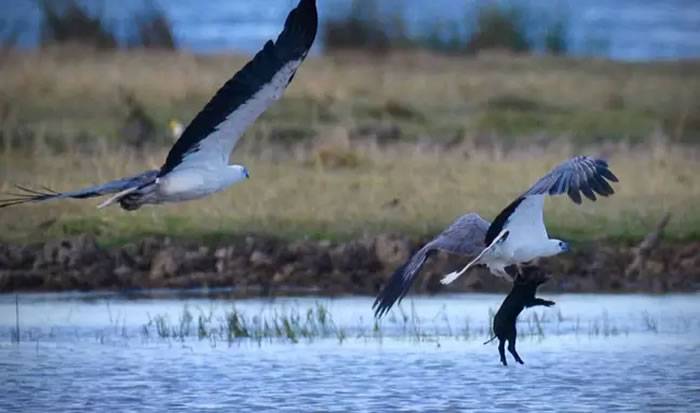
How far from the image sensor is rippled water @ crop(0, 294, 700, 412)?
39.3 feet

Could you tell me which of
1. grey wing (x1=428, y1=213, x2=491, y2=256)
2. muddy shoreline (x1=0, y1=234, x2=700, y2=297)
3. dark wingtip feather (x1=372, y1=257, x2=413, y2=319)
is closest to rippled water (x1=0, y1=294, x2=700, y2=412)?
muddy shoreline (x1=0, y1=234, x2=700, y2=297)

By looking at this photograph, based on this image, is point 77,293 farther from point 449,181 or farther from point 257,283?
point 449,181

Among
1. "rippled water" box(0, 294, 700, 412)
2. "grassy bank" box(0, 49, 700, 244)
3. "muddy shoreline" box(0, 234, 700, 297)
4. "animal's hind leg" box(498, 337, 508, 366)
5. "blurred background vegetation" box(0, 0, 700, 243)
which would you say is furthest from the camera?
"blurred background vegetation" box(0, 0, 700, 243)

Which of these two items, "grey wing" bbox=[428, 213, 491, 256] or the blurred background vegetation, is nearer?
"grey wing" bbox=[428, 213, 491, 256]

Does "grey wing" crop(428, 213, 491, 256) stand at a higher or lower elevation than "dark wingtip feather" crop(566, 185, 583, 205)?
lower

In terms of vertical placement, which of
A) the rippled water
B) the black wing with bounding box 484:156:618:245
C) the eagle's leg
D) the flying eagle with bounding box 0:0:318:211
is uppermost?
the flying eagle with bounding box 0:0:318:211

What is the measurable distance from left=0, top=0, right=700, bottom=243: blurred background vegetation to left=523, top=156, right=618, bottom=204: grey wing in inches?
212

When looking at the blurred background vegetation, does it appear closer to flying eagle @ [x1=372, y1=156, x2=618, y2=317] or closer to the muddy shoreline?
the muddy shoreline

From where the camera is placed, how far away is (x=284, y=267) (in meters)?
15.9

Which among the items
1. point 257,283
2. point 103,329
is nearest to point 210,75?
point 257,283

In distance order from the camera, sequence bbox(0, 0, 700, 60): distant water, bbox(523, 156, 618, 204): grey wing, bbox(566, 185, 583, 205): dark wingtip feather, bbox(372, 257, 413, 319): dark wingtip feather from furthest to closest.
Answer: bbox(0, 0, 700, 60): distant water
bbox(372, 257, 413, 319): dark wingtip feather
bbox(523, 156, 618, 204): grey wing
bbox(566, 185, 583, 205): dark wingtip feather

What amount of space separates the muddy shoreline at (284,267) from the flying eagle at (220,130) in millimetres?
3767

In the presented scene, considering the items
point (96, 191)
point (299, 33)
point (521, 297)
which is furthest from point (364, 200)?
point (96, 191)

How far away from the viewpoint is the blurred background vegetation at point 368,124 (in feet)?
55.6
